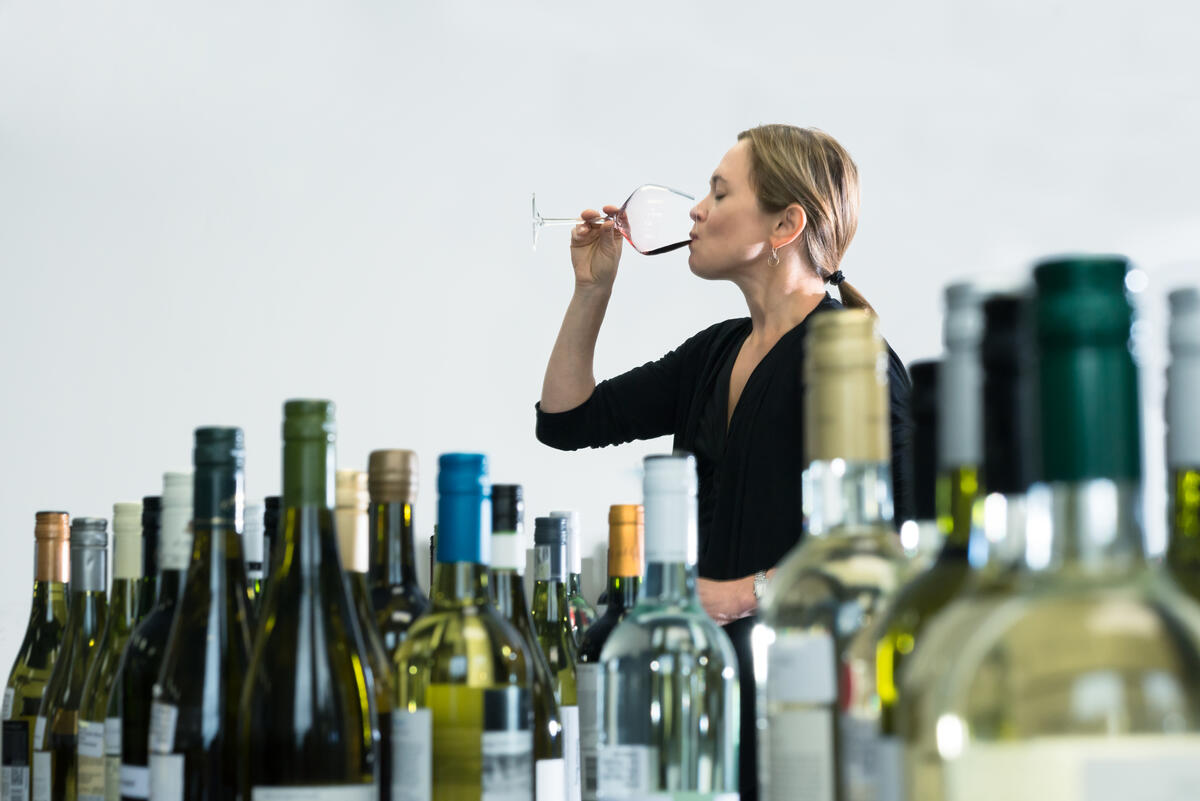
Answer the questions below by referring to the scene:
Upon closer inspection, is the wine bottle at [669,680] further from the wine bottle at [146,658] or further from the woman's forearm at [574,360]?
the woman's forearm at [574,360]

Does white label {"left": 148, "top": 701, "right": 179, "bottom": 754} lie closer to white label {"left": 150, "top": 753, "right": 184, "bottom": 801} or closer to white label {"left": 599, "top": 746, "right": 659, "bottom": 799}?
white label {"left": 150, "top": 753, "right": 184, "bottom": 801}

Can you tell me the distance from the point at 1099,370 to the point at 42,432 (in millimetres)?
2652

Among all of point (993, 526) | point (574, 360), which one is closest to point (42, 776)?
point (993, 526)

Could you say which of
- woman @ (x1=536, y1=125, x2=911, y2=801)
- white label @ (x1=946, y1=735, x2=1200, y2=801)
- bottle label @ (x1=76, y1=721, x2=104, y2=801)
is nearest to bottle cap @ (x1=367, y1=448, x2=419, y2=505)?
→ bottle label @ (x1=76, y1=721, x2=104, y2=801)

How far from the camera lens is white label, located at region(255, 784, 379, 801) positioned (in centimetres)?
59

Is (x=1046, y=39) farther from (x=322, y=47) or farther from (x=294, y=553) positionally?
(x=294, y=553)

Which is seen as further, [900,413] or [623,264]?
[623,264]

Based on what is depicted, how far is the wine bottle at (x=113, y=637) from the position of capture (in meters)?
0.84

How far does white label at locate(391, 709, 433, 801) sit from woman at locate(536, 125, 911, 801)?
2.37 feet

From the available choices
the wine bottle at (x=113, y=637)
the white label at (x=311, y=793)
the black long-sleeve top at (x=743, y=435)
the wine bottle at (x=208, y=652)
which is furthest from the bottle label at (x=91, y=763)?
the black long-sleeve top at (x=743, y=435)

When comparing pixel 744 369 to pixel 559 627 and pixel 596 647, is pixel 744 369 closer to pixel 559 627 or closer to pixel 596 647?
pixel 559 627

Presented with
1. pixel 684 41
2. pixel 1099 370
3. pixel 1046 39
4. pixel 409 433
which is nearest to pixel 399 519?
pixel 1099 370

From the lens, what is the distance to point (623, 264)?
10.2 ft

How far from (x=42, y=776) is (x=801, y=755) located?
74cm
